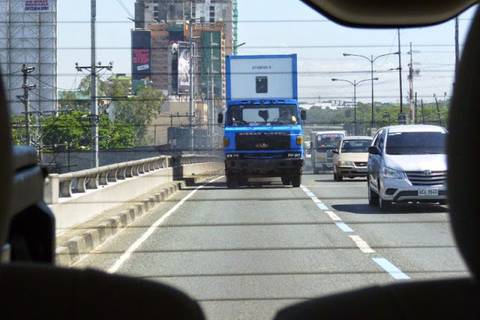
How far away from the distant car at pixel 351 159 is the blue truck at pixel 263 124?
12.3ft

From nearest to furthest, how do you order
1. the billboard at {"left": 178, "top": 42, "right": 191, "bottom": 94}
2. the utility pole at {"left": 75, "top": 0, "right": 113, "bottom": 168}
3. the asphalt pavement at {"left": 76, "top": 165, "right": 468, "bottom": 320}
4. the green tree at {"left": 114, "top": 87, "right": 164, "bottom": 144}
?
1. the asphalt pavement at {"left": 76, "top": 165, "right": 468, "bottom": 320}
2. the utility pole at {"left": 75, "top": 0, "right": 113, "bottom": 168}
3. the billboard at {"left": 178, "top": 42, "right": 191, "bottom": 94}
4. the green tree at {"left": 114, "top": 87, "right": 164, "bottom": 144}

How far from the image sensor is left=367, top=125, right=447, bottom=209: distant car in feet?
48.3

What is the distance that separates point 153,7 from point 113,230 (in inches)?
334

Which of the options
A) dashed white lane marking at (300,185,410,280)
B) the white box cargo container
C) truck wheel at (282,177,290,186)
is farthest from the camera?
truck wheel at (282,177,290,186)

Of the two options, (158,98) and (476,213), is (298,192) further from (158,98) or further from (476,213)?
(476,213)

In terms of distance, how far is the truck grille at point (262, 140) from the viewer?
23.6m

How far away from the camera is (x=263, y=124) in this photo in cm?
2362

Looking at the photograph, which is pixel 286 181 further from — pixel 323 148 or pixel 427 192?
pixel 323 148

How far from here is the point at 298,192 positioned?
2159 centimetres

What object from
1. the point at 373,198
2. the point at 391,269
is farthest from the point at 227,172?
the point at 391,269

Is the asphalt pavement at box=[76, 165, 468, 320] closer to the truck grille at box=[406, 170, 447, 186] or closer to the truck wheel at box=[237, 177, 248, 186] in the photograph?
the truck grille at box=[406, 170, 447, 186]

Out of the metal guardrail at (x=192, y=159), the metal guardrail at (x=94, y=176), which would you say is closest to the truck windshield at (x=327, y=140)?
the metal guardrail at (x=192, y=159)

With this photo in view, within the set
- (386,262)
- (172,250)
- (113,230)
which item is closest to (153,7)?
(386,262)

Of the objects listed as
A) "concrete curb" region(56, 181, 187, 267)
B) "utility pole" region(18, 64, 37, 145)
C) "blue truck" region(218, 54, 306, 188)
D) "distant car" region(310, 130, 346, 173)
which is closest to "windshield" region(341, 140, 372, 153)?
"blue truck" region(218, 54, 306, 188)
